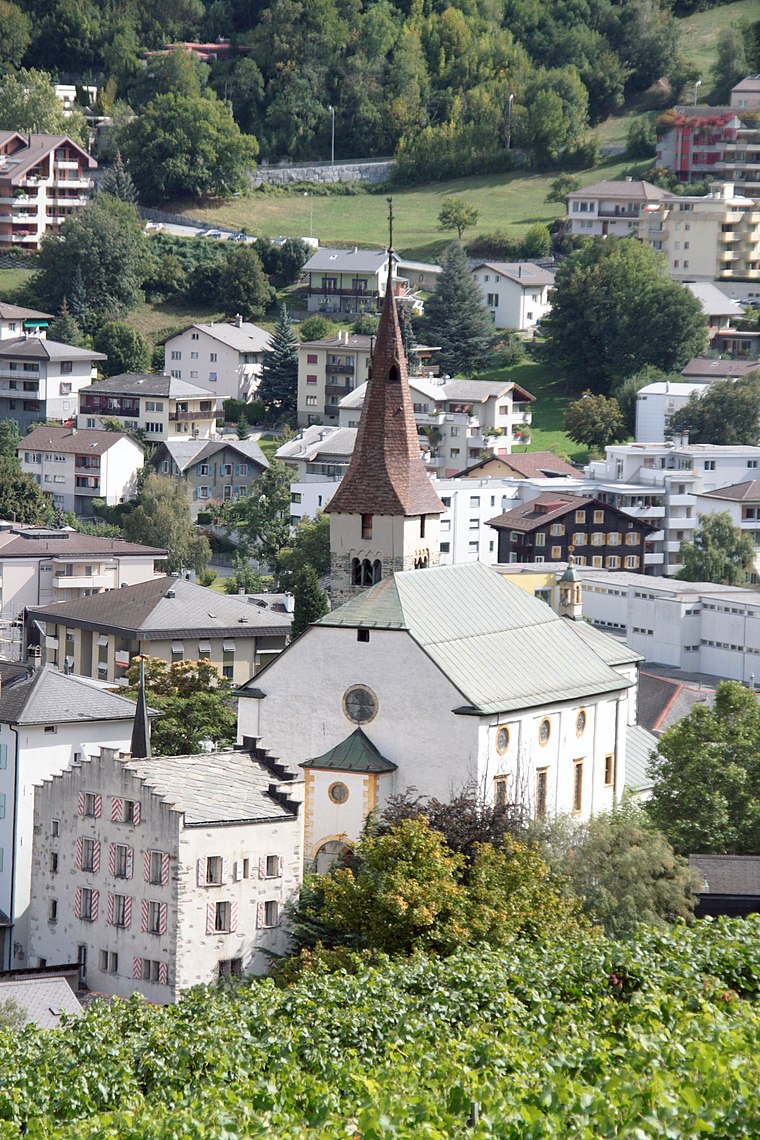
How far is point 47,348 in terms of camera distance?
166250 mm

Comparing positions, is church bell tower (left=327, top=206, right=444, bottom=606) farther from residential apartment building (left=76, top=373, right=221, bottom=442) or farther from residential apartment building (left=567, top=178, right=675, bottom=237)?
residential apartment building (left=567, top=178, right=675, bottom=237)

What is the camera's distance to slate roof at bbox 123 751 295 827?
61.4 meters

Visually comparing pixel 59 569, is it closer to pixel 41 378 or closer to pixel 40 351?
pixel 40 351

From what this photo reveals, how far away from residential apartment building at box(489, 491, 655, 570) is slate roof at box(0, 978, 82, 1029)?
3048 inches

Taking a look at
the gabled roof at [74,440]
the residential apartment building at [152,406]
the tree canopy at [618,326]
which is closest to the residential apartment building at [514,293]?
the tree canopy at [618,326]

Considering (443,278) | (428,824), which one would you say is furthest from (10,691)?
(443,278)

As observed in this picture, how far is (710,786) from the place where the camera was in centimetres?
7069

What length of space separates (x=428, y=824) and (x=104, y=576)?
63093 millimetres

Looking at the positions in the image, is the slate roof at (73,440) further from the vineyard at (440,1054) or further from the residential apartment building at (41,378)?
the vineyard at (440,1054)

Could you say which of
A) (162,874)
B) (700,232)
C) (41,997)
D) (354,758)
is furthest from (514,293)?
(41,997)

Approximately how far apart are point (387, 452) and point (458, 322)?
8926cm

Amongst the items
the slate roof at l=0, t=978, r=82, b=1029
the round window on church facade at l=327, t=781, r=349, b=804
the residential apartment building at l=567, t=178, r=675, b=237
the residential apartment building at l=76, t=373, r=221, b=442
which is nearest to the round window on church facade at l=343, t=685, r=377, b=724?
the round window on church facade at l=327, t=781, r=349, b=804

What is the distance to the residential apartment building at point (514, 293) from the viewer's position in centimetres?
17762

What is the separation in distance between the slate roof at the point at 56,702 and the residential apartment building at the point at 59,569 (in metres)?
40.5
